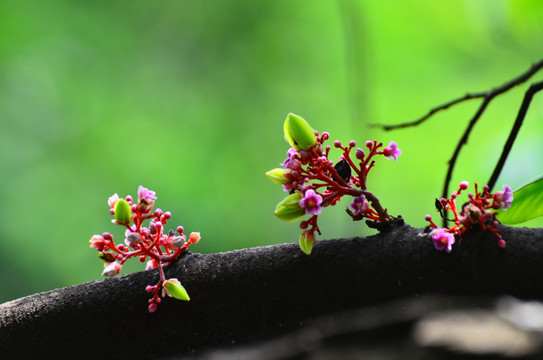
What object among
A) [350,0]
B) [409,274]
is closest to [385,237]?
[409,274]

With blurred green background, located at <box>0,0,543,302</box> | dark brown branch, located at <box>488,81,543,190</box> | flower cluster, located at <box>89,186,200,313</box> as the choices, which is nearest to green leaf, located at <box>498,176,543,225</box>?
dark brown branch, located at <box>488,81,543,190</box>

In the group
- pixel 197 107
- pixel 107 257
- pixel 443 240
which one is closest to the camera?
pixel 443 240

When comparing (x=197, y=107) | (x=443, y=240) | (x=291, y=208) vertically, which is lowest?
(x=443, y=240)

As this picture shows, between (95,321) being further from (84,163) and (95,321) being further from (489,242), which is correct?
(84,163)

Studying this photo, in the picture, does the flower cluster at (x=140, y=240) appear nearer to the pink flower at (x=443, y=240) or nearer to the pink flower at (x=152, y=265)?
the pink flower at (x=152, y=265)

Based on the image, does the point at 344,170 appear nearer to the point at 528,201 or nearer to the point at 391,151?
the point at 391,151

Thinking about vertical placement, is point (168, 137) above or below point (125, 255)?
above

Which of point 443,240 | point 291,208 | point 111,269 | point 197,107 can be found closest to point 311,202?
point 291,208

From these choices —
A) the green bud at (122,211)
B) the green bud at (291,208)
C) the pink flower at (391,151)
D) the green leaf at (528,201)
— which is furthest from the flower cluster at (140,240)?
the green leaf at (528,201)
